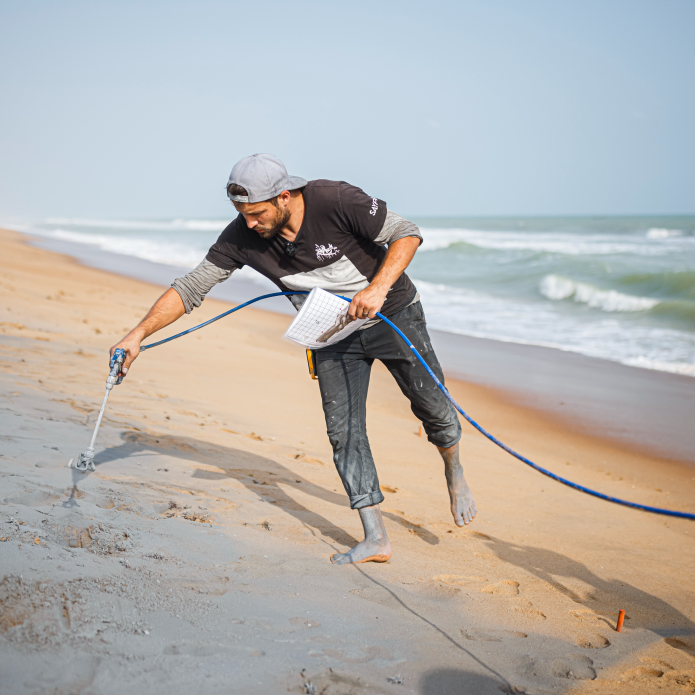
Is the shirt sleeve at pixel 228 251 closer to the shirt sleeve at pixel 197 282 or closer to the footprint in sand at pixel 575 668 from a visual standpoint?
the shirt sleeve at pixel 197 282

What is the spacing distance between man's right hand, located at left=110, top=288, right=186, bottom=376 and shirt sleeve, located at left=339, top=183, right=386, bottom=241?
94 centimetres

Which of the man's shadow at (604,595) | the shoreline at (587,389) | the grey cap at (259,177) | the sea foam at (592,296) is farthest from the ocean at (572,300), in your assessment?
the grey cap at (259,177)

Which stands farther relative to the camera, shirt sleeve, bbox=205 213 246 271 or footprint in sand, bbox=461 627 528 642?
shirt sleeve, bbox=205 213 246 271

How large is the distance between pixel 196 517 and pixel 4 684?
1440 mm

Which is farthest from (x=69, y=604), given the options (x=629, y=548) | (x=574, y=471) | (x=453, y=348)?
(x=453, y=348)

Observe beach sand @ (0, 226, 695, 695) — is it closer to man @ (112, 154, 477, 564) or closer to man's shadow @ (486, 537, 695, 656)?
man's shadow @ (486, 537, 695, 656)

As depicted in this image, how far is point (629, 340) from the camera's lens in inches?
409

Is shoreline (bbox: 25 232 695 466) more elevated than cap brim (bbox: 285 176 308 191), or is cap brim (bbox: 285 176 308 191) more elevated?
cap brim (bbox: 285 176 308 191)

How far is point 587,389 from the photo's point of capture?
24.6 ft

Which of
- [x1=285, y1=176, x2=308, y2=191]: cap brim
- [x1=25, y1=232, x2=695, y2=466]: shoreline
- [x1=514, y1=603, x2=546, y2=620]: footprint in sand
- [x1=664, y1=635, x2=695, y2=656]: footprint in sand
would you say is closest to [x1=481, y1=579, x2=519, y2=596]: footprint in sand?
[x1=514, y1=603, x2=546, y2=620]: footprint in sand

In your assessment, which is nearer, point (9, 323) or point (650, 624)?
point (650, 624)

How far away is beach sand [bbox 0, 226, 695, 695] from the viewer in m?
2.01

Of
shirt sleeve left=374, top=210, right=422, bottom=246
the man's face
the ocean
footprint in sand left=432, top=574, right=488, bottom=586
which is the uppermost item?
the man's face

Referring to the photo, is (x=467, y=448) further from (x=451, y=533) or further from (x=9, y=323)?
(x=9, y=323)
